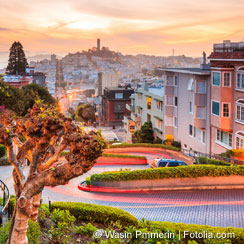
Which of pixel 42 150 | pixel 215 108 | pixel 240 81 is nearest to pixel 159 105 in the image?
pixel 215 108

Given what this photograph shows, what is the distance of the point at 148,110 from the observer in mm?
51219

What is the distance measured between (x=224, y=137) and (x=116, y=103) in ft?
184

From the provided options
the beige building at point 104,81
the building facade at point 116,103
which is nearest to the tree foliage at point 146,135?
the building facade at point 116,103

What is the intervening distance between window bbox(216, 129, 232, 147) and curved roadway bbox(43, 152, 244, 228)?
12.2 metres

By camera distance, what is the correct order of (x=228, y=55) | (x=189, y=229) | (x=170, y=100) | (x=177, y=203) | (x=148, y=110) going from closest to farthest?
(x=189, y=229) < (x=177, y=203) < (x=228, y=55) < (x=170, y=100) < (x=148, y=110)

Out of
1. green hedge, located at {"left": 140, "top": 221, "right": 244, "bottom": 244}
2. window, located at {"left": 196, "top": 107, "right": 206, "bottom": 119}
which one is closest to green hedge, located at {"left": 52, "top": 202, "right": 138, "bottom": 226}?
green hedge, located at {"left": 140, "top": 221, "right": 244, "bottom": 244}

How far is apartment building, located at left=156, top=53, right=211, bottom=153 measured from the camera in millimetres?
33688

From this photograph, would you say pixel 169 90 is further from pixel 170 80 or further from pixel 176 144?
pixel 176 144

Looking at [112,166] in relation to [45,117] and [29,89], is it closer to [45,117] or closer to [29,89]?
[45,117]

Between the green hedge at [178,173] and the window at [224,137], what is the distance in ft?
36.9

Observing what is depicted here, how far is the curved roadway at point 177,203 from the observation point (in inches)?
590

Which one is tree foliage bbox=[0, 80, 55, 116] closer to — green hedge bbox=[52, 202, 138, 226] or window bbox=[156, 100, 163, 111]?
Answer: window bbox=[156, 100, 163, 111]

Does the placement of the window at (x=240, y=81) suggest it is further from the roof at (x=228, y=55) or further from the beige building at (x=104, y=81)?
the beige building at (x=104, y=81)

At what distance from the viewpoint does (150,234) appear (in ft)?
32.5
